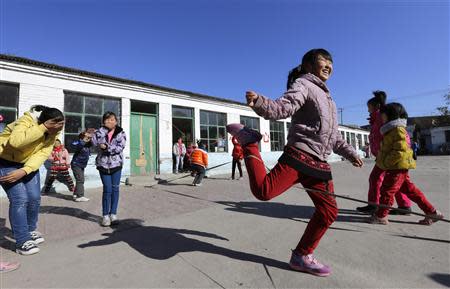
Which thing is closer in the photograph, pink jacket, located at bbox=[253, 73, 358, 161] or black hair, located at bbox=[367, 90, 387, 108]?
pink jacket, located at bbox=[253, 73, 358, 161]

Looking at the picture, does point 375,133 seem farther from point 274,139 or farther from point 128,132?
point 274,139

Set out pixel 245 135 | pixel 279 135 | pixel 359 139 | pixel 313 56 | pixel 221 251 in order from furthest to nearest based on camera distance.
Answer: pixel 359 139, pixel 279 135, pixel 221 251, pixel 313 56, pixel 245 135

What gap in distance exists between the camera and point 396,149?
4199 mm

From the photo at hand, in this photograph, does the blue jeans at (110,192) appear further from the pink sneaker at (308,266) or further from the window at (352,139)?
the window at (352,139)

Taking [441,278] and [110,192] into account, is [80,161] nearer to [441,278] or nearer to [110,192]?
[110,192]

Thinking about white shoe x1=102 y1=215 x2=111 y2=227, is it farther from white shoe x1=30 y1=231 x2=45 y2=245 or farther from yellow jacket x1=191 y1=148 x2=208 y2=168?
yellow jacket x1=191 y1=148 x2=208 y2=168

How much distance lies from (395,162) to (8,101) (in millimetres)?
9924

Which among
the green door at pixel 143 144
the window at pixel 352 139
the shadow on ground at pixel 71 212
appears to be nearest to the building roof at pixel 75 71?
the green door at pixel 143 144

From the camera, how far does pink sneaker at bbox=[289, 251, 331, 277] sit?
2.54m

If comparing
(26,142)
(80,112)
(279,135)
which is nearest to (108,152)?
(26,142)

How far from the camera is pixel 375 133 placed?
486cm

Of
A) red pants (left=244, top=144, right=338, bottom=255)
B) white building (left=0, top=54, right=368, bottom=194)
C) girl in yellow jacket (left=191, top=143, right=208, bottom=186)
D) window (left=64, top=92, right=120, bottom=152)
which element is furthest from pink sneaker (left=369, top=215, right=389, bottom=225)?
window (left=64, top=92, right=120, bottom=152)

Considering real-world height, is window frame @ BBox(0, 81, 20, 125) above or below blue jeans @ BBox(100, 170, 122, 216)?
above

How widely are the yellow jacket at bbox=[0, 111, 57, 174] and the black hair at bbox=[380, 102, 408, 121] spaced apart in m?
4.51
